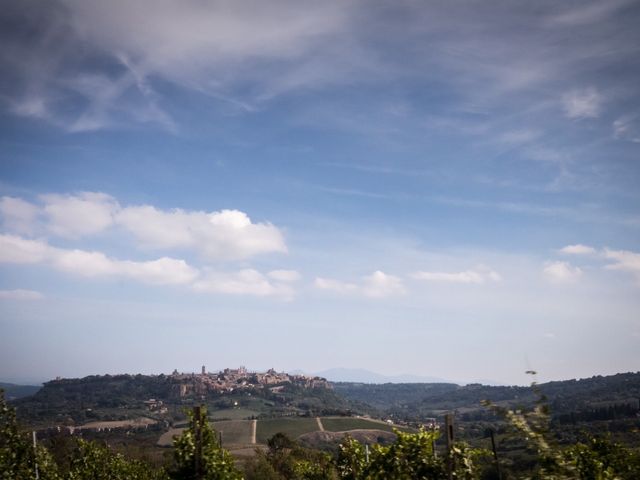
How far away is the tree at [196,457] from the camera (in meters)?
13.2

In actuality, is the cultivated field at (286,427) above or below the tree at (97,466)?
below

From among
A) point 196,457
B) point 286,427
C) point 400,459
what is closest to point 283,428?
point 286,427

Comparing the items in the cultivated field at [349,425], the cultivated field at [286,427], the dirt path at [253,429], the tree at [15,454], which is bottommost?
the cultivated field at [349,425]

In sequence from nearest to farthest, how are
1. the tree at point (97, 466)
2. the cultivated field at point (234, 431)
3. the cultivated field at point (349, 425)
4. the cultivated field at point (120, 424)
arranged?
the tree at point (97, 466) < the cultivated field at point (234, 431) < the cultivated field at point (120, 424) < the cultivated field at point (349, 425)

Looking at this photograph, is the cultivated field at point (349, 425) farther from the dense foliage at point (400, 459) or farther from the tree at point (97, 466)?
the dense foliage at point (400, 459)

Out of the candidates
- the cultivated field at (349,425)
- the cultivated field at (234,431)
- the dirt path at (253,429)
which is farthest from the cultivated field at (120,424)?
the cultivated field at (349,425)

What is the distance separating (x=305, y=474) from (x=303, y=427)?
136m

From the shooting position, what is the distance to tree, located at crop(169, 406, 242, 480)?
13.2m

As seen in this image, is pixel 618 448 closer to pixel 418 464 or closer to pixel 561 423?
pixel 418 464

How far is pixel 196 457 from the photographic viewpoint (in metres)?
13.1

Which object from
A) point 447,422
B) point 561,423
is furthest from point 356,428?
point 447,422

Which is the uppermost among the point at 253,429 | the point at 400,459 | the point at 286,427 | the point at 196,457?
the point at 196,457

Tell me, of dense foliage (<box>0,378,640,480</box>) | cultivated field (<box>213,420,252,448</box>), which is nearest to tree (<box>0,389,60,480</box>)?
dense foliage (<box>0,378,640,480</box>)

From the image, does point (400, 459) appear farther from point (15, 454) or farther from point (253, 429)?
point (253, 429)
